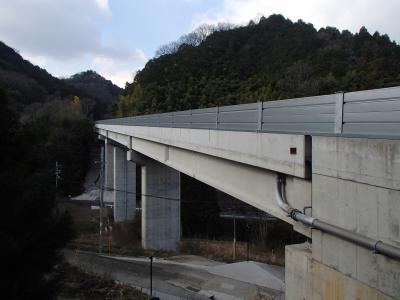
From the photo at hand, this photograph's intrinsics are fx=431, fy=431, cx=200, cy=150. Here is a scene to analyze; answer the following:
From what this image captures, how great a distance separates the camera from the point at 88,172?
230 feet

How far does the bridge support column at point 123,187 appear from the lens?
45281 mm

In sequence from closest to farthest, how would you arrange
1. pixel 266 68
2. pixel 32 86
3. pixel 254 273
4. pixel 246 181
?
1. pixel 246 181
2. pixel 254 273
3. pixel 266 68
4. pixel 32 86

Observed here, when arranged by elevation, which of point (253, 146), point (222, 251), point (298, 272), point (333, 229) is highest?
point (253, 146)

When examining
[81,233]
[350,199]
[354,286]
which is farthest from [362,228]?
[81,233]

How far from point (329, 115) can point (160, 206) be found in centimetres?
2449

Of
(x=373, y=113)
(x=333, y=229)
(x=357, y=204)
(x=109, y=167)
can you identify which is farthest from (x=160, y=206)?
(x=109, y=167)

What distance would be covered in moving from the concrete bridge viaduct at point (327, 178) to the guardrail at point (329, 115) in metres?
0.02

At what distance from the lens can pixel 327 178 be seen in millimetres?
6332

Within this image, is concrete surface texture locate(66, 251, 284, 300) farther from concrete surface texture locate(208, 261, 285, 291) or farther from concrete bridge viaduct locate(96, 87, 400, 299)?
concrete bridge viaduct locate(96, 87, 400, 299)

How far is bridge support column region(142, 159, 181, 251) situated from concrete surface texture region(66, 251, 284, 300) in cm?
627

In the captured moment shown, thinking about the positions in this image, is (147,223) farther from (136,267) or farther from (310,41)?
(310,41)

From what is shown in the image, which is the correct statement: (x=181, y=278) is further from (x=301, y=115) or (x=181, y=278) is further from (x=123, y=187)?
(x=123, y=187)

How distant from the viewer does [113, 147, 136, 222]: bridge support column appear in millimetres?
45281

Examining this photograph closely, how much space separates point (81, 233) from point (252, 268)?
22.2 metres
